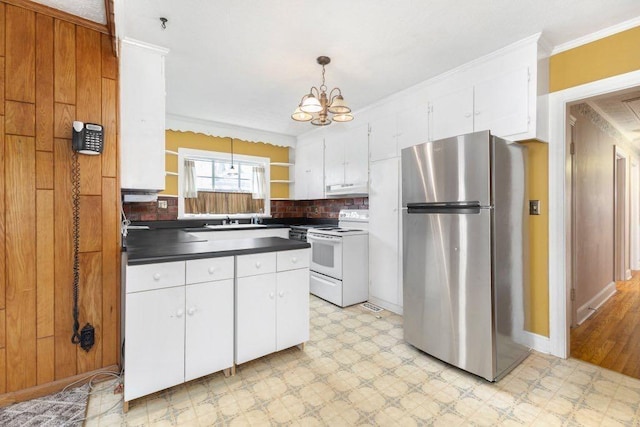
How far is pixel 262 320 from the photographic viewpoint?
7.09 ft

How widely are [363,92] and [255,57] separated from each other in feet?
4.37

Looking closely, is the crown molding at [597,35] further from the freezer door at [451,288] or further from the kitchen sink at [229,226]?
the kitchen sink at [229,226]

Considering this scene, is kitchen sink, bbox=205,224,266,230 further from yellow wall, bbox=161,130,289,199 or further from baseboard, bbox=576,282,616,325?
baseboard, bbox=576,282,616,325

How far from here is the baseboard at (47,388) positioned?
1786 millimetres

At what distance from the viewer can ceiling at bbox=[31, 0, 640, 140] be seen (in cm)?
194

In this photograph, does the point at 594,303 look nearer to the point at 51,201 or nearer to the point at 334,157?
the point at 334,157

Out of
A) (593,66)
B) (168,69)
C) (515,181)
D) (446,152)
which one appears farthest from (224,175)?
(593,66)

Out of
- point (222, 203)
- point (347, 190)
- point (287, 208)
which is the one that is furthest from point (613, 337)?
point (222, 203)

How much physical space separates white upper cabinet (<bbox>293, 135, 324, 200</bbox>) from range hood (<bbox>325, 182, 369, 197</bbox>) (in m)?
0.23

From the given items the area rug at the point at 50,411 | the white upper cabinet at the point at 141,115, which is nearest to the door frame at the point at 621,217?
the white upper cabinet at the point at 141,115

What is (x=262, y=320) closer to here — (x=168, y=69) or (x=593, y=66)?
(x=168, y=69)

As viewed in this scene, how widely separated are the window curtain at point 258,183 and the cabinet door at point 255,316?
319cm

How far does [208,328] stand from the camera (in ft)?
6.34

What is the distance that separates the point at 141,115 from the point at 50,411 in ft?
6.50
